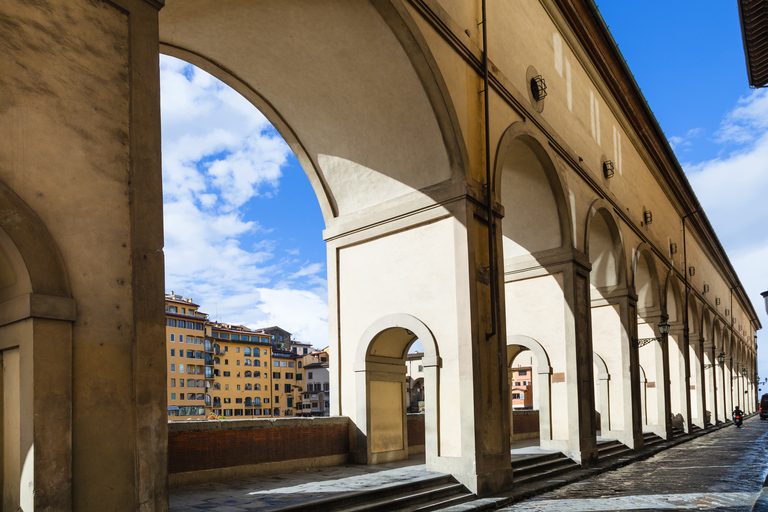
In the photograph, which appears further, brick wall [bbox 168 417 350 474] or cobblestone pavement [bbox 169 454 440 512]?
brick wall [bbox 168 417 350 474]

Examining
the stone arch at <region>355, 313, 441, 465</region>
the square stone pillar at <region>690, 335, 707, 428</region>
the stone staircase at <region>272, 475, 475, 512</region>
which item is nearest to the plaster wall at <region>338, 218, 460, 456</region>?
the stone arch at <region>355, 313, 441, 465</region>

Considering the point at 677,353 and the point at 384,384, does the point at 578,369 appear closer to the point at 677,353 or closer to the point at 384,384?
the point at 384,384

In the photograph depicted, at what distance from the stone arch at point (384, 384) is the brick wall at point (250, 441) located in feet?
1.55

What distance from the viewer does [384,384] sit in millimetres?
12242

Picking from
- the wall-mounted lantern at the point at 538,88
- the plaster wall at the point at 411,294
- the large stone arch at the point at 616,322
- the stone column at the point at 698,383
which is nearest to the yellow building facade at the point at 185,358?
the stone column at the point at 698,383

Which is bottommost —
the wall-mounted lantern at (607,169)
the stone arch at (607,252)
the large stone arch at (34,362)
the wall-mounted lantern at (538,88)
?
the large stone arch at (34,362)

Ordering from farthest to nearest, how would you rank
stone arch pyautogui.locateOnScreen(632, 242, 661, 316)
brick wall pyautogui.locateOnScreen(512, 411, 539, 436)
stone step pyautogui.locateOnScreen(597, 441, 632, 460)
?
stone arch pyautogui.locateOnScreen(632, 242, 661, 316) < brick wall pyautogui.locateOnScreen(512, 411, 539, 436) < stone step pyautogui.locateOnScreen(597, 441, 632, 460)

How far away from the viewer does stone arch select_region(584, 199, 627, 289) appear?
18.7 metres

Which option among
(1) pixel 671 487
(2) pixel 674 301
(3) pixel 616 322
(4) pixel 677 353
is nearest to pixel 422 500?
(1) pixel 671 487

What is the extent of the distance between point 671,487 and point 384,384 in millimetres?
5312

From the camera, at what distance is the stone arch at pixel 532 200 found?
45.9 feet

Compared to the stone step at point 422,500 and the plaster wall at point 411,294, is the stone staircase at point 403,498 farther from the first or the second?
the plaster wall at point 411,294

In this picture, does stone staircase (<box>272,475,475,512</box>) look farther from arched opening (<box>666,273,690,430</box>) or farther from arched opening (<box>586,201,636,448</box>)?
arched opening (<box>666,273,690,430</box>)

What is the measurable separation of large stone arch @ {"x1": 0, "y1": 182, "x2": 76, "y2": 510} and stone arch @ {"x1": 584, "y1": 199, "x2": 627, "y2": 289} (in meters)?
16.0
